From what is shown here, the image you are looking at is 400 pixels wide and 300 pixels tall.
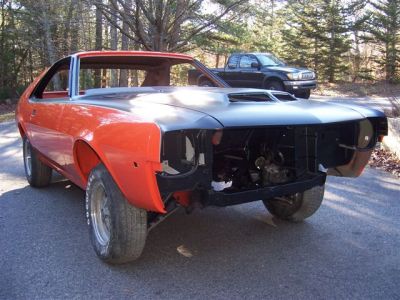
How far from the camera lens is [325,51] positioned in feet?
86.9

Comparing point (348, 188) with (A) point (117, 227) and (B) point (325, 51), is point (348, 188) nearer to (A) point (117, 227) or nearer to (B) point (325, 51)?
(A) point (117, 227)

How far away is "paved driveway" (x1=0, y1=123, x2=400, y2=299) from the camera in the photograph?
117 inches

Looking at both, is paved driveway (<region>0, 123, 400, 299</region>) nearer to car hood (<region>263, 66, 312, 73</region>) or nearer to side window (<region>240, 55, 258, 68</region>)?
car hood (<region>263, 66, 312, 73</region>)

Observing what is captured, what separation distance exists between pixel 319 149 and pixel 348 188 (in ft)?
7.31

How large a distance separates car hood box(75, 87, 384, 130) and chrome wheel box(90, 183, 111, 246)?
677mm

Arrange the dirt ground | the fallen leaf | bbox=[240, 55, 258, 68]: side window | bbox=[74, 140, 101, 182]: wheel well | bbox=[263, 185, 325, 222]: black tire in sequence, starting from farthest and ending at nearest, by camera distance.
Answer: the dirt ground < bbox=[240, 55, 258, 68]: side window < bbox=[263, 185, 325, 222]: black tire < bbox=[74, 140, 101, 182]: wheel well < the fallen leaf

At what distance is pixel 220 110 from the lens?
3.01 metres

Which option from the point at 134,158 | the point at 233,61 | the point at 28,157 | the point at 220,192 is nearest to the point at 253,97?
the point at 220,192

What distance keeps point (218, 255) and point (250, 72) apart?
1382cm

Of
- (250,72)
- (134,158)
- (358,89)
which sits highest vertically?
(250,72)

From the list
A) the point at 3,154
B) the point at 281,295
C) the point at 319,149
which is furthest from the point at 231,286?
the point at 3,154

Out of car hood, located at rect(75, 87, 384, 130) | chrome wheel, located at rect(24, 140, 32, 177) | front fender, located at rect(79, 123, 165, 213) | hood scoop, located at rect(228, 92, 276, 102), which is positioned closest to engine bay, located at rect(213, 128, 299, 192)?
car hood, located at rect(75, 87, 384, 130)

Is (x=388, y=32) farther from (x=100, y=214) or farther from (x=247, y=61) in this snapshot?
(x=100, y=214)

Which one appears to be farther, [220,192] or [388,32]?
[388,32]
